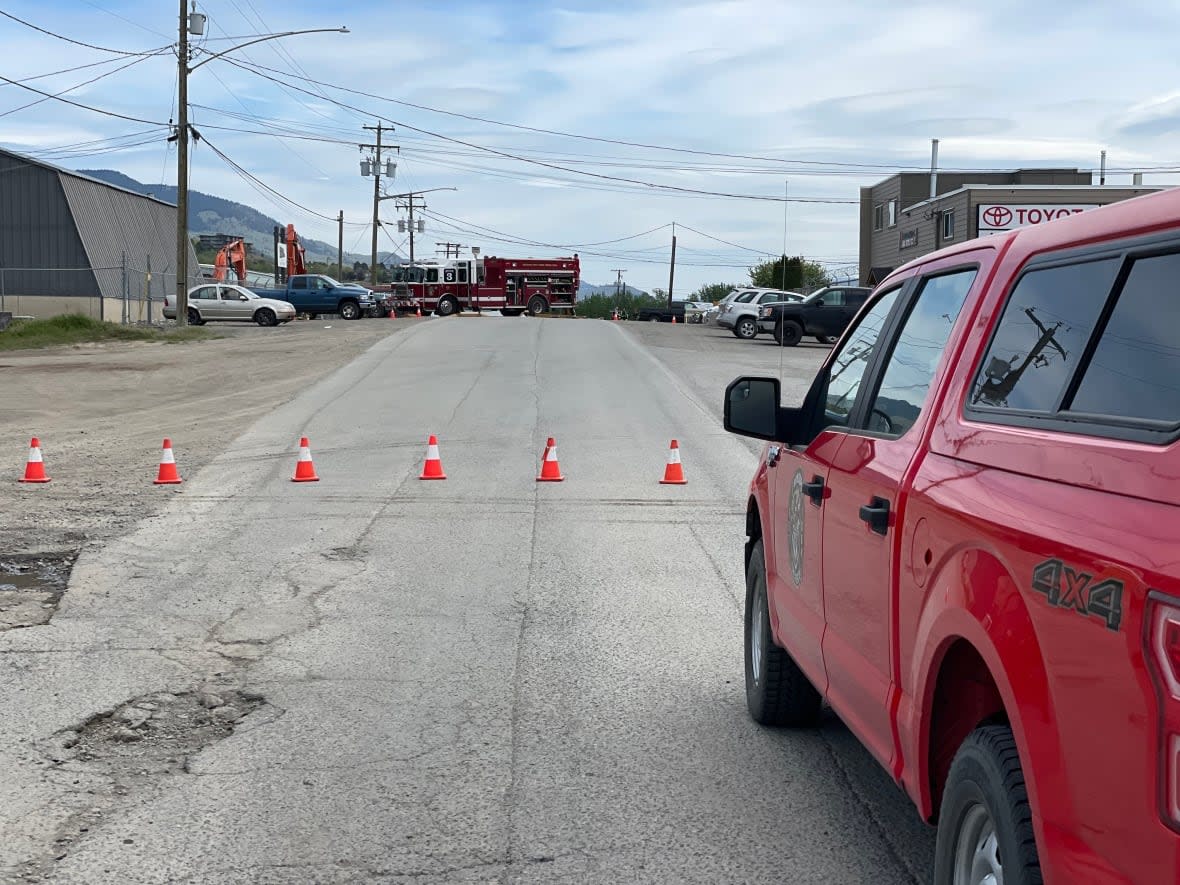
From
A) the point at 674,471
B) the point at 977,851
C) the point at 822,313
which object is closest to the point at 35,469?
the point at 674,471

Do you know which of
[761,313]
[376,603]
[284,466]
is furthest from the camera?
[761,313]

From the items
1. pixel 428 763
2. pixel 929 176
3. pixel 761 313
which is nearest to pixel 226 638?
pixel 428 763

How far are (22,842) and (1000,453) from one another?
137 inches

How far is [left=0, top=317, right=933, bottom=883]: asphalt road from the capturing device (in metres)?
4.62

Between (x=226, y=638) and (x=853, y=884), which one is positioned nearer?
(x=853, y=884)

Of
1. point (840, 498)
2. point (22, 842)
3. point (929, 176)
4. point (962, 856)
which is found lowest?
point (22, 842)

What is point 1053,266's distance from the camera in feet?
10.6

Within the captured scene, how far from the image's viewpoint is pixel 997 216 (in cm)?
4400

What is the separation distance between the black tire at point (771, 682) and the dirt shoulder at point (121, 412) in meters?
6.53

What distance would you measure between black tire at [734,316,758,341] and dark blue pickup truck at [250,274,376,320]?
19.2 metres

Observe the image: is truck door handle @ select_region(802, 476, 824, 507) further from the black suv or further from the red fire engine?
the red fire engine

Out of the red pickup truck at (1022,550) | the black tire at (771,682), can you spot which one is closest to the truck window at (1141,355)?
the red pickup truck at (1022,550)

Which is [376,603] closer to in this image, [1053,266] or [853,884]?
[853,884]

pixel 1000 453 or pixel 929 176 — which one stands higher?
pixel 929 176
